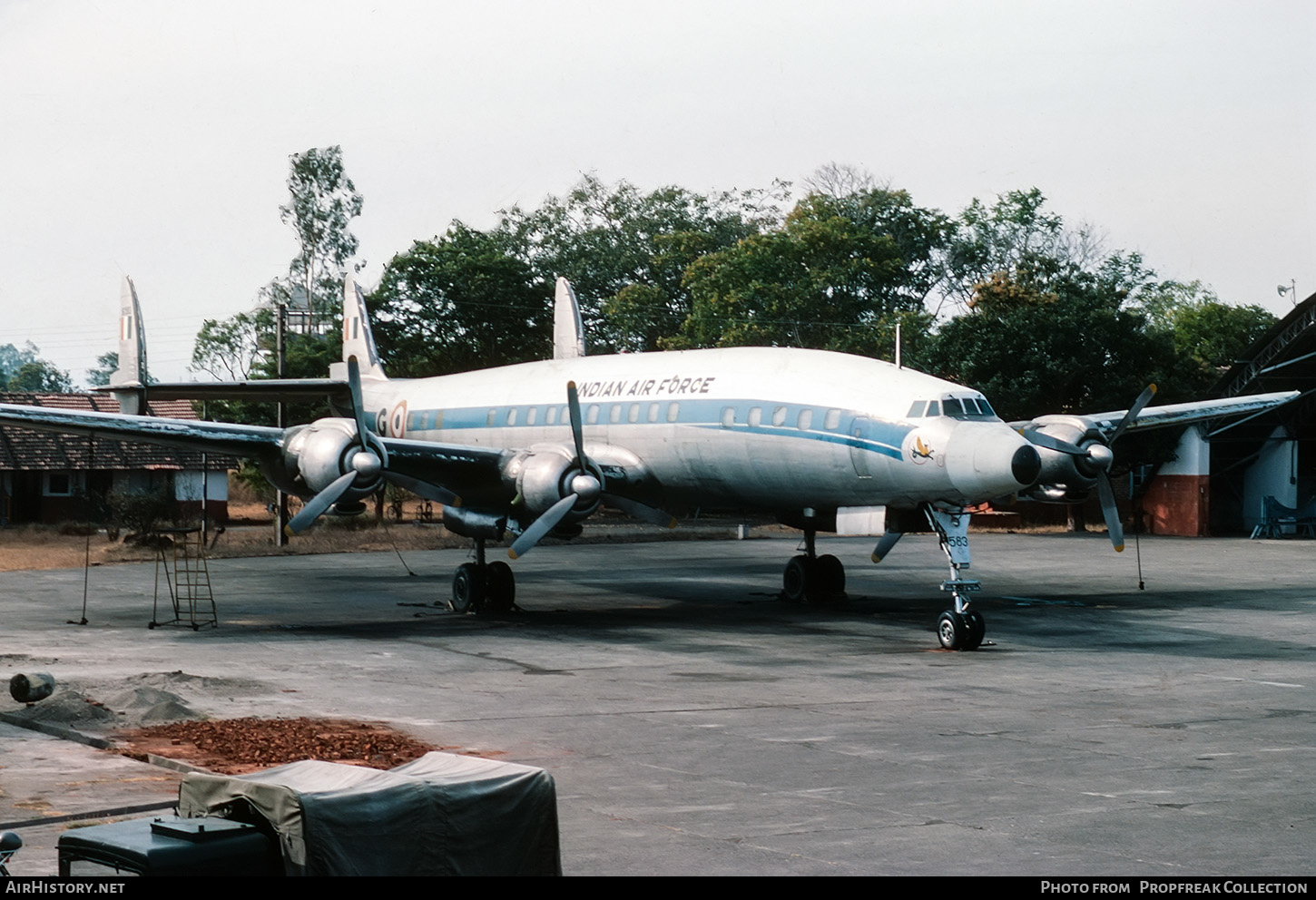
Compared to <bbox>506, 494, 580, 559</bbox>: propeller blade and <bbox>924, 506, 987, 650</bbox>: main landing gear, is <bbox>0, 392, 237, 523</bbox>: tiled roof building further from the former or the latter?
<bbox>924, 506, 987, 650</bbox>: main landing gear

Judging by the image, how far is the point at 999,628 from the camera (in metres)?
23.2

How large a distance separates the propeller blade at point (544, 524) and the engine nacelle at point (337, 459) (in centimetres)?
250

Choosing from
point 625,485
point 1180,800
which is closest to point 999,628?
point 625,485

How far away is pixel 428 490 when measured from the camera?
24953mm

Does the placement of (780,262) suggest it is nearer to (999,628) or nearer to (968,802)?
(999,628)

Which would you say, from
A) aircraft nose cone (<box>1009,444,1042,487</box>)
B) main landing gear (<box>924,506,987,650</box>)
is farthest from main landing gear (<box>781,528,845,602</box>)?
aircraft nose cone (<box>1009,444,1042,487</box>)

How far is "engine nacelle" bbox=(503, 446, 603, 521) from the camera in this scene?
22969mm

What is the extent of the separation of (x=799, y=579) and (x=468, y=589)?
6.49 meters

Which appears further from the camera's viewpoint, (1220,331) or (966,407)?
(1220,331)

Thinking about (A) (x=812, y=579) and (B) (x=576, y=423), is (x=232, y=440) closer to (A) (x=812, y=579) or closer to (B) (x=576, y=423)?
(B) (x=576, y=423)

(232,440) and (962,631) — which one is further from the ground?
(232,440)

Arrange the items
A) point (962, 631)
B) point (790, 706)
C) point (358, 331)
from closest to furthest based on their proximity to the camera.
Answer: point (790, 706) < point (962, 631) < point (358, 331)

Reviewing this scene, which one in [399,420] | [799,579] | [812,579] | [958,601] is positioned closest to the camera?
[958,601]

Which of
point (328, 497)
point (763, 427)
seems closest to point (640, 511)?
point (763, 427)
